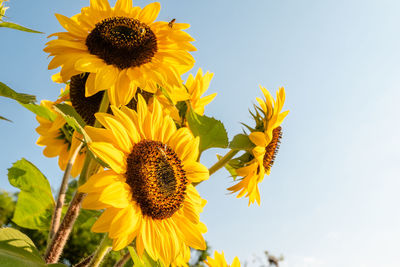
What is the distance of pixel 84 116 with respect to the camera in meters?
1.61

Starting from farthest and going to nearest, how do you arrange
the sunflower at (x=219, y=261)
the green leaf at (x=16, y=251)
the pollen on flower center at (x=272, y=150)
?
the sunflower at (x=219, y=261), the pollen on flower center at (x=272, y=150), the green leaf at (x=16, y=251)

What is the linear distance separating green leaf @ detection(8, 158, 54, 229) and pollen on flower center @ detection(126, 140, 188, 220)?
2.14 feet

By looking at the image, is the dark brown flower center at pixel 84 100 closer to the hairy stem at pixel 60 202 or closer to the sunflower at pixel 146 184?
the hairy stem at pixel 60 202

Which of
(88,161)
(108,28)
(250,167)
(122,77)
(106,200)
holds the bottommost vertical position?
(106,200)

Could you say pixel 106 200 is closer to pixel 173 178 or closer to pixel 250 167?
pixel 173 178

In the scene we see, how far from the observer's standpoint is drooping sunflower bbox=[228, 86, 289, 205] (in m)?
1.59

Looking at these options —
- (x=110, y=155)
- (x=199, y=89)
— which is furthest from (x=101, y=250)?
(x=199, y=89)

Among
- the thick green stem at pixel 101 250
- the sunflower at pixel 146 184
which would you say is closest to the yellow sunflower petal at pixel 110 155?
the sunflower at pixel 146 184

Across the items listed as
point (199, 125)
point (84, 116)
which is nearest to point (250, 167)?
point (199, 125)

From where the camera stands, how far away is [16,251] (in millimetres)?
1069

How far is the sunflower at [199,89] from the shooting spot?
182 cm

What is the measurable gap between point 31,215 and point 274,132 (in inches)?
46.0

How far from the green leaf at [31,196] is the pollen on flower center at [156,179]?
653 mm

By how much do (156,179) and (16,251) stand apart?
441mm
